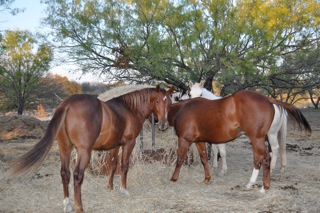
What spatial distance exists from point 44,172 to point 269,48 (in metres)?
5.21

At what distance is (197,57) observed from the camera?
5.99 metres

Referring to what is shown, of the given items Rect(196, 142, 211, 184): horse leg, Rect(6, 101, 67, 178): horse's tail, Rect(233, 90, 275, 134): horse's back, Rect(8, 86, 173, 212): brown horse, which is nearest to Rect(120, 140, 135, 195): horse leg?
Rect(8, 86, 173, 212): brown horse

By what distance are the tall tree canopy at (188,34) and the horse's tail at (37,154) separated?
279cm

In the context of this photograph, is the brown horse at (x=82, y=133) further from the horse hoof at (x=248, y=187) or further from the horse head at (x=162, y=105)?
the horse hoof at (x=248, y=187)

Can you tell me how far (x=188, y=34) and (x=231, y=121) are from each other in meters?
2.43

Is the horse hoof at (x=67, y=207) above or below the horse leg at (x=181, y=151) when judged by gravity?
below

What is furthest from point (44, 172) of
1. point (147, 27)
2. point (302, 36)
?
point (302, 36)

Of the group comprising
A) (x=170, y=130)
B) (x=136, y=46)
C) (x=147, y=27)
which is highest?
(x=147, y=27)

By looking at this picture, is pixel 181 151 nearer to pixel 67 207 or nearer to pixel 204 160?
pixel 204 160

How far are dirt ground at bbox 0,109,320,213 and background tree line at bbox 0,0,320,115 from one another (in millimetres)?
1612

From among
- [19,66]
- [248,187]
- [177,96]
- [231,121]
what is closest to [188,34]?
[177,96]

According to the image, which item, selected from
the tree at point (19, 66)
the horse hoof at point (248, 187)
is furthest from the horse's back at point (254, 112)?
the tree at point (19, 66)

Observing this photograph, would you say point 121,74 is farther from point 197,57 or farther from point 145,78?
point 197,57

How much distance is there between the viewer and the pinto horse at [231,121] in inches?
172
